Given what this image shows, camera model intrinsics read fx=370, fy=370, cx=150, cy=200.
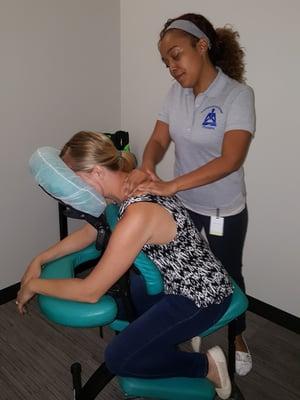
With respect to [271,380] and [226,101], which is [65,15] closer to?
[226,101]

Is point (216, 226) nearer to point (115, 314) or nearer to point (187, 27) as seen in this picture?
point (115, 314)

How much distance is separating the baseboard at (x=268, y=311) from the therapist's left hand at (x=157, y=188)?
1.23 m

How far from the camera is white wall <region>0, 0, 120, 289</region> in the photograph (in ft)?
6.49

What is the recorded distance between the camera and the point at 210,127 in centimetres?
153

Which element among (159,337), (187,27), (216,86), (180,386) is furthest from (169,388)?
(187,27)

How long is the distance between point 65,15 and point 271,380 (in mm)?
2209

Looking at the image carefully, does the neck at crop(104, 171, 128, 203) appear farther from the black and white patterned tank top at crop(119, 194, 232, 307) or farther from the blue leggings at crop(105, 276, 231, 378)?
the blue leggings at crop(105, 276, 231, 378)

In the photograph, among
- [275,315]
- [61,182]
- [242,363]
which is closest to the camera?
[61,182]

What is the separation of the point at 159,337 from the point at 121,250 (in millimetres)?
339

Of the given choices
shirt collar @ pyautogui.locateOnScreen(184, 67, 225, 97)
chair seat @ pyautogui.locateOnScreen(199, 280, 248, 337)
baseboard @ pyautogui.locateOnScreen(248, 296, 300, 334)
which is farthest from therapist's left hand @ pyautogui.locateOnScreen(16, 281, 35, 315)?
baseboard @ pyautogui.locateOnScreen(248, 296, 300, 334)

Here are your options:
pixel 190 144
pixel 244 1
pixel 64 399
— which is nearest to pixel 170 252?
pixel 190 144

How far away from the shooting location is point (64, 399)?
1612 millimetres

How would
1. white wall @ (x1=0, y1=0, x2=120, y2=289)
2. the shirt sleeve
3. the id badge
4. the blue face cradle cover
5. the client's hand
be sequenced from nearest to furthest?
the blue face cradle cover
the client's hand
the shirt sleeve
the id badge
white wall @ (x1=0, y1=0, x2=120, y2=289)

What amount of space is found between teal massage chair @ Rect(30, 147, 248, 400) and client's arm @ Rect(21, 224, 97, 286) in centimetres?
4
